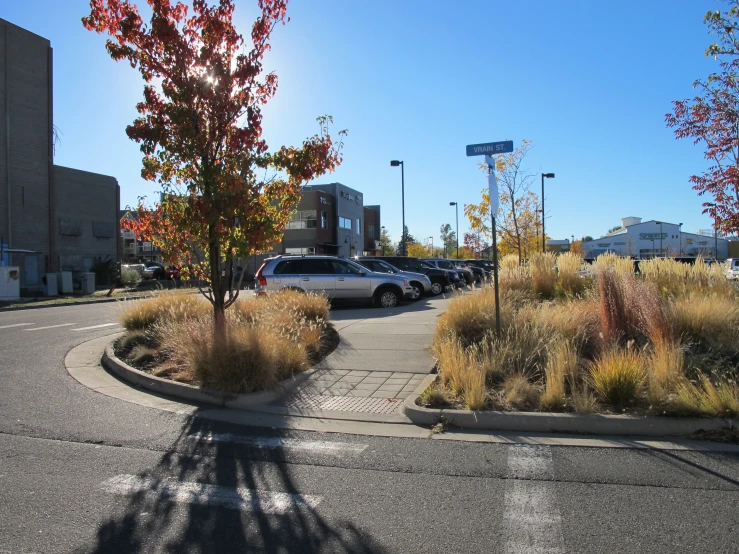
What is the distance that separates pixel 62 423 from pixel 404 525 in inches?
163

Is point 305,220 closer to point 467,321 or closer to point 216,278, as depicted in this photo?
point 216,278

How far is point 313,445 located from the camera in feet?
16.9

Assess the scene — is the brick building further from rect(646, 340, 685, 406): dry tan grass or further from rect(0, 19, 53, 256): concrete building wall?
rect(646, 340, 685, 406): dry tan grass

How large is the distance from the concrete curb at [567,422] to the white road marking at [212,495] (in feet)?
6.83

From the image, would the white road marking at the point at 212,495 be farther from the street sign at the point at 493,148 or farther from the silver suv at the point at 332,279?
the silver suv at the point at 332,279

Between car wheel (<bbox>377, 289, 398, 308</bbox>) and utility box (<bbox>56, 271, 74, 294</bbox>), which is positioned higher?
utility box (<bbox>56, 271, 74, 294</bbox>)

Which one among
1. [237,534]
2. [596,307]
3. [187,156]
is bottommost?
[237,534]

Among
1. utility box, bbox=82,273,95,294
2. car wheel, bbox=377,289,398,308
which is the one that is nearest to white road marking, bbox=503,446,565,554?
car wheel, bbox=377,289,398,308

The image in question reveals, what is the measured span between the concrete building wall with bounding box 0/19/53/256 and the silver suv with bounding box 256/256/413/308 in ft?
71.1

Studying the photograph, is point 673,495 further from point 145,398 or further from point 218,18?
point 218,18

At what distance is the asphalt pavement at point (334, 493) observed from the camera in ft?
11.1

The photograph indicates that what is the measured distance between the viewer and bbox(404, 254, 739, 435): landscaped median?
17.9 feet

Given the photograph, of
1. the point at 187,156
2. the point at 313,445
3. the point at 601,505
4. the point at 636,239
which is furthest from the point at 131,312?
the point at 636,239

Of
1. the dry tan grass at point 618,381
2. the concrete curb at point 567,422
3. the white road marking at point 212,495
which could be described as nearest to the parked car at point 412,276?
the dry tan grass at point 618,381
